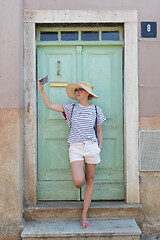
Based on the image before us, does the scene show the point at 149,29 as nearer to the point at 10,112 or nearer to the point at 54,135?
the point at 54,135

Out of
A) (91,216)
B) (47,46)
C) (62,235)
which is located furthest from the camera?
(47,46)

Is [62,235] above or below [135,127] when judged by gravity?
below

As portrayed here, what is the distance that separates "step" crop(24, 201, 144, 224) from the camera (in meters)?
4.16

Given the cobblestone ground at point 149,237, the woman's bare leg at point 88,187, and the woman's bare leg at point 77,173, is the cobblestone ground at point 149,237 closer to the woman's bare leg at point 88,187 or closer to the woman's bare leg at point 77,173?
the woman's bare leg at point 88,187

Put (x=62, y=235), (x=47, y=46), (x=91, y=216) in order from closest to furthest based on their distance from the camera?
(x=62, y=235) < (x=91, y=216) < (x=47, y=46)

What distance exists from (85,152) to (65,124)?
74 cm

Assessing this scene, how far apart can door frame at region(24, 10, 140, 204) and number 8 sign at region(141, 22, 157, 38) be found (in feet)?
0.37

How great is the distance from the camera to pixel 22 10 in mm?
4223

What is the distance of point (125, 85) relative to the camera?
4.34 m

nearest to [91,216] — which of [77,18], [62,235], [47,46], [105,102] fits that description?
[62,235]

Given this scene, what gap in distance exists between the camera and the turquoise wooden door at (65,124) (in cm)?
443

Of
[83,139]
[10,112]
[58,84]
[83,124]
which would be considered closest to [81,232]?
[83,139]

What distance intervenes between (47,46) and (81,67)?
642mm

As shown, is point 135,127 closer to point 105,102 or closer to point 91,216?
point 105,102
